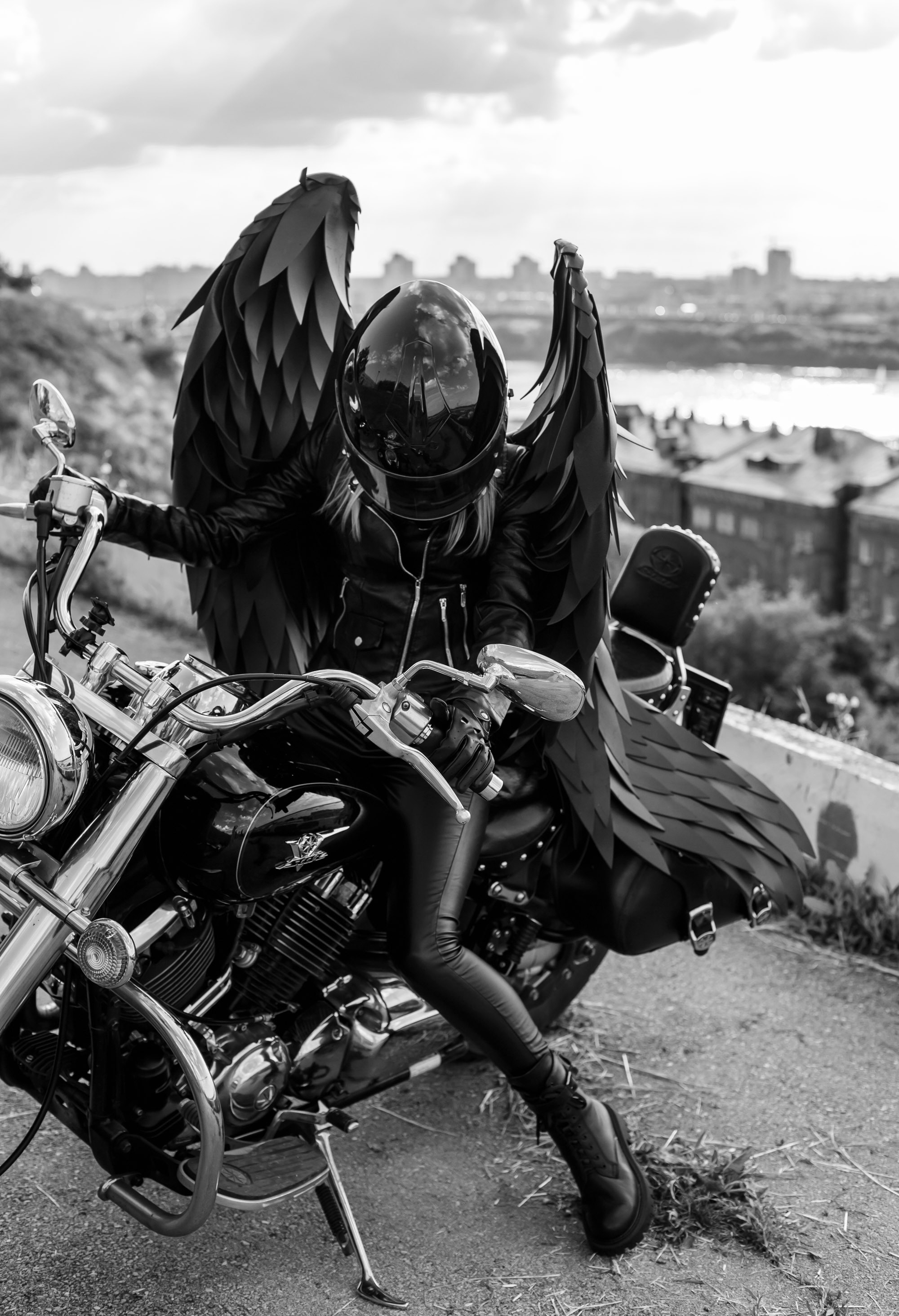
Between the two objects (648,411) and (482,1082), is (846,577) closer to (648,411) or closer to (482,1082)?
(648,411)

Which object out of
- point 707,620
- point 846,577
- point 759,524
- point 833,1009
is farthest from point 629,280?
point 833,1009

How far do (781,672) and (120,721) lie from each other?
27616 millimetres

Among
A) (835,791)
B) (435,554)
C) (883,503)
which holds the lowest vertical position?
(883,503)

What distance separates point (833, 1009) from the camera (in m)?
3.58

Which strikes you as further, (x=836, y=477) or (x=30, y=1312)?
(x=836, y=477)

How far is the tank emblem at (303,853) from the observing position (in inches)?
84.2

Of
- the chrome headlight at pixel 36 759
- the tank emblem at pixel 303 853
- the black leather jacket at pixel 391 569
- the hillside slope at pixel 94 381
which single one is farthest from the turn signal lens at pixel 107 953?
the hillside slope at pixel 94 381

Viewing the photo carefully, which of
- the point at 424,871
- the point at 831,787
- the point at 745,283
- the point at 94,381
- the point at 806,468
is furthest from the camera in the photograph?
the point at 745,283

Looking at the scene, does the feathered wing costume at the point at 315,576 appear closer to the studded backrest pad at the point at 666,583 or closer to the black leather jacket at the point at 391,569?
the black leather jacket at the point at 391,569

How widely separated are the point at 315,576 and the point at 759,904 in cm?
123

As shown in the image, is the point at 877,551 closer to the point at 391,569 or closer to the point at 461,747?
the point at 391,569

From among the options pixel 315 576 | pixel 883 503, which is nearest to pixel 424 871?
pixel 315 576

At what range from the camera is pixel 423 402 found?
2.26 meters

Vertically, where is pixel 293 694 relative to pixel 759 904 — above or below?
above
